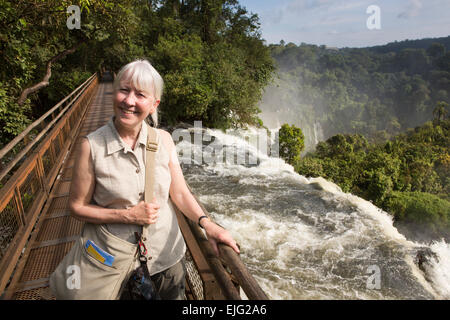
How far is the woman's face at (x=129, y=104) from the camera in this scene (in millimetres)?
1519

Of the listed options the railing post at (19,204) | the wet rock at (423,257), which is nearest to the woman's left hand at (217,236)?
the railing post at (19,204)

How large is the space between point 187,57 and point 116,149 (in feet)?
68.6

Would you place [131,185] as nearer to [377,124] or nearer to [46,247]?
[46,247]

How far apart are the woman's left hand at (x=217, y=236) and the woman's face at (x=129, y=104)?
736 mm

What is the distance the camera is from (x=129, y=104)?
1510mm

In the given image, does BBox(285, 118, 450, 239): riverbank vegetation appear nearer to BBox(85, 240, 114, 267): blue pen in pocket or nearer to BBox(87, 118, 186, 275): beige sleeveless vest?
BBox(87, 118, 186, 275): beige sleeveless vest

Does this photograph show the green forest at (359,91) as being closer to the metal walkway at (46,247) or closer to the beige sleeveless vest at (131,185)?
Answer: the metal walkway at (46,247)

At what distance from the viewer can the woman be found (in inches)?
56.6

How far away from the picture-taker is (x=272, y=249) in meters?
7.78

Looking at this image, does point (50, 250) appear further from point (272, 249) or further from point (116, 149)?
point (272, 249)

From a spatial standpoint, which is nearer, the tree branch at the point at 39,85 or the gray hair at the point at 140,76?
the gray hair at the point at 140,76

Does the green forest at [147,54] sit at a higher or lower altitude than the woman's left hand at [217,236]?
higher
